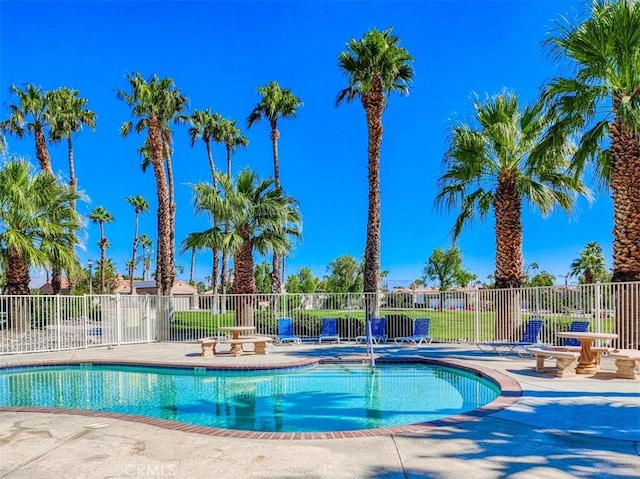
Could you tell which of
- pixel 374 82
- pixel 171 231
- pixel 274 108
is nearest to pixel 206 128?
pixel 274 108

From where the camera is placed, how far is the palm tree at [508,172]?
15344 millimetres

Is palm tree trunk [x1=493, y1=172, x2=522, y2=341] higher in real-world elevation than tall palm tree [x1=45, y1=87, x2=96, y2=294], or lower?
lower

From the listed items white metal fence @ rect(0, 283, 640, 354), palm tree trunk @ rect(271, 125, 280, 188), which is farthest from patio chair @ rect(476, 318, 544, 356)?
palm tree trunk @ rect(271, 125, 280, 188)

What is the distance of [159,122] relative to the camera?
24.3 m

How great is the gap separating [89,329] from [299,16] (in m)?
13.2

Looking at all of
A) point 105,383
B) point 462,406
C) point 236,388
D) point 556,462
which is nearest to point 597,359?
point 462,406

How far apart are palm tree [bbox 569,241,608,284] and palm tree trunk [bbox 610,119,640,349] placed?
181ft

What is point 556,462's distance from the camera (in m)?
4.68

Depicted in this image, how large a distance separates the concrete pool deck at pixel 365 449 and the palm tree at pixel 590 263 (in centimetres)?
6234

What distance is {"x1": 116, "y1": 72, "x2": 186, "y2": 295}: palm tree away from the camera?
23500 mm

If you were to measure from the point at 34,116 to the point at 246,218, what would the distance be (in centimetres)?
1671

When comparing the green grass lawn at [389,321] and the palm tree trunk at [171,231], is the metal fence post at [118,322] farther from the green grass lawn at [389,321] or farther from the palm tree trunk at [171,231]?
the palm tree trunk at [171,231]

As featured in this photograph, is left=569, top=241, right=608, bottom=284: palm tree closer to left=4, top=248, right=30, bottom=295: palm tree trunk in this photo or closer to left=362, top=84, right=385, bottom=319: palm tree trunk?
left=362, top=84, right=385, bottom=319: palm tree trunk

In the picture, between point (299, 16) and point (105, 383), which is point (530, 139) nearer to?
point (299, 16)
